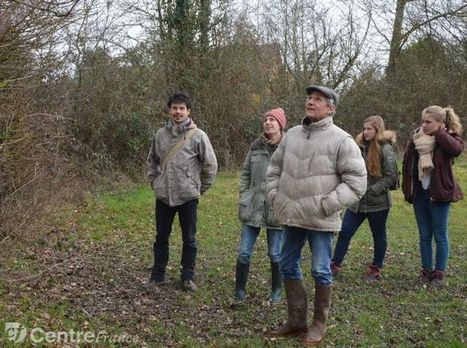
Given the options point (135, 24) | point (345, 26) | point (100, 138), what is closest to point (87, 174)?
point (100, 138)

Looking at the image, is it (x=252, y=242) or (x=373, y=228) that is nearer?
(x=252, y=242)

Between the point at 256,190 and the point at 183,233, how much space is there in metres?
1.04

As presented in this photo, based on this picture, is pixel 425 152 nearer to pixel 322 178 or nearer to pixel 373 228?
pixel 373 228

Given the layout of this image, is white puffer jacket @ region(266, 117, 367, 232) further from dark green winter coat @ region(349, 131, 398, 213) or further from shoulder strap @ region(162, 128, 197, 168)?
dark green winter coat @ region(349, 131, 398, 213)

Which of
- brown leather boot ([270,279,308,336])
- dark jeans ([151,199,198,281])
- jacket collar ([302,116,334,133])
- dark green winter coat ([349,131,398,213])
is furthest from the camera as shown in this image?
dark green winter coat ([349,131,398,213])

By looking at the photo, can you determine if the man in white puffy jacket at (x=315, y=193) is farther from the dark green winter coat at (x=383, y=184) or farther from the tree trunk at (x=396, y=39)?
the tree trunk at (x=396, y=39)

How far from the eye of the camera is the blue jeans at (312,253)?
4621 millimetres

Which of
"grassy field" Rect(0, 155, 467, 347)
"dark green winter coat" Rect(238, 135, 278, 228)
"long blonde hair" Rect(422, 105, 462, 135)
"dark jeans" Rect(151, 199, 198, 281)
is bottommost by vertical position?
"grassy field" Rect(0, 155, 467, 347)

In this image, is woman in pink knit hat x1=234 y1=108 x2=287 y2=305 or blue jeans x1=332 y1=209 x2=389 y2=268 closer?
woman in pink knit hat x1=234 y1=108 x2=287 y2=305

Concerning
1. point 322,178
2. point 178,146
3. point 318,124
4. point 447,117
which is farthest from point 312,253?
point 447,117

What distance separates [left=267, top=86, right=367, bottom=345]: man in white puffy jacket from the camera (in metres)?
4.52

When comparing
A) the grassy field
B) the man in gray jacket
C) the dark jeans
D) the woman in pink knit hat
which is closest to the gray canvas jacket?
the man in gray jacket

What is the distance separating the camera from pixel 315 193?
14.8ft

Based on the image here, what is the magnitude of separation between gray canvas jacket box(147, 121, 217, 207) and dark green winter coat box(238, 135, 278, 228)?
1.80ft
